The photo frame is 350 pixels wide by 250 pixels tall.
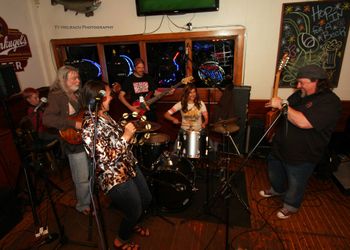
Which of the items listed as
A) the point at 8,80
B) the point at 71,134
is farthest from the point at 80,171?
the point at 8,80

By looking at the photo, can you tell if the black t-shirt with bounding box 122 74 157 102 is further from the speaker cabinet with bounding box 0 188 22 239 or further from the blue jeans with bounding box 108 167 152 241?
the speaker cabinet with bounding box 0 188 22 239

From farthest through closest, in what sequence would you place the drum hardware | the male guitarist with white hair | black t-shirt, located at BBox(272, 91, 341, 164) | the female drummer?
→ the male guitarist with white hair → the female drummer → the drum hardware → black t-shirt, located at BBox(272, 91, 341, 164)

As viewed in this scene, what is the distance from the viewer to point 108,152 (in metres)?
1.85

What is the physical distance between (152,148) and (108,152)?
42.0 inches

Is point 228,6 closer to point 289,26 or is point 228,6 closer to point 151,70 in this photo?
point 289,26

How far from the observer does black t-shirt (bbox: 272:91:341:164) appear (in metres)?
2.20

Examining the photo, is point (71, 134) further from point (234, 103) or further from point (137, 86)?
point (234, 103)

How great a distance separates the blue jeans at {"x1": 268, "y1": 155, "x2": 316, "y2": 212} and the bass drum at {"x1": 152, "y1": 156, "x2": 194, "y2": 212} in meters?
1.10

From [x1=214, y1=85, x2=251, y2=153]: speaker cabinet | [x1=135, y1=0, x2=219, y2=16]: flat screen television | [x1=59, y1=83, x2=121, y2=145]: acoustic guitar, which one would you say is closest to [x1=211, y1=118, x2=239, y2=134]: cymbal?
[x1=214, y1=85, x2=251, y2=153]: speaker cabinet

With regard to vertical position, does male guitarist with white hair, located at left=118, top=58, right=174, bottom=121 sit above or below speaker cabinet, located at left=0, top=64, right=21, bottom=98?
below

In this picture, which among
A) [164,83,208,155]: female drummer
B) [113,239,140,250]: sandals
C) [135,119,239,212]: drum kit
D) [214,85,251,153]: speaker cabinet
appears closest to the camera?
[113,239,140,250]: sandals

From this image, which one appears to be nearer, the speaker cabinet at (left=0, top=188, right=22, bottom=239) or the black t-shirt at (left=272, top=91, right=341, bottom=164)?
the black t-shirt at (left=272, top=91, right=341, bottom=164)

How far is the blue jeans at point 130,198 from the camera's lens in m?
1.97

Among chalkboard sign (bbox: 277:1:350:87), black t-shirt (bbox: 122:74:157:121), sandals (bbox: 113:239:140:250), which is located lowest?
sandals (bbox: 113:239:140:250)
